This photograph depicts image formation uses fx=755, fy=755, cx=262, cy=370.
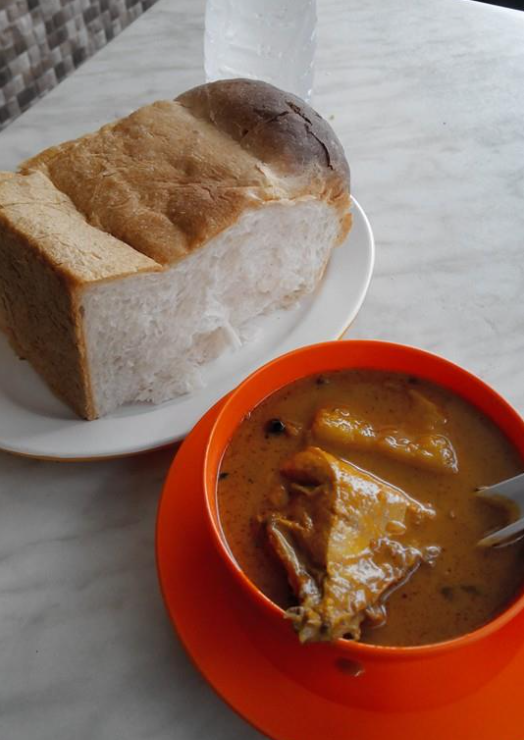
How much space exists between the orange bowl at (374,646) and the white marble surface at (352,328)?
13cm

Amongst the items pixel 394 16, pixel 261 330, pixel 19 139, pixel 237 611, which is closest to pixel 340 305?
pixel 261 330

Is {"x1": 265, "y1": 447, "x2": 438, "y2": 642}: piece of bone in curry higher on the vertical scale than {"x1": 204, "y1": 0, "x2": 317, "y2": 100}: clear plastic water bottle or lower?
lower

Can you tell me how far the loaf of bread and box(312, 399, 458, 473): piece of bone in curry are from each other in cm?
33

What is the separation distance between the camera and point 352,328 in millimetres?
1288

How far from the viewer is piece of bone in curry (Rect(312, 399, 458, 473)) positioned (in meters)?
0.82

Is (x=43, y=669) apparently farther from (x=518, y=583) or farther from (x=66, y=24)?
(x=66, y=24)

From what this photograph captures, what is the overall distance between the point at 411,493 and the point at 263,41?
47.1 inches

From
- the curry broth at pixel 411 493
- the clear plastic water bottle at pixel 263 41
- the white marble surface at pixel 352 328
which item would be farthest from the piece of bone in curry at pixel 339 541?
the clear plastic water bottle at pixel 263 41

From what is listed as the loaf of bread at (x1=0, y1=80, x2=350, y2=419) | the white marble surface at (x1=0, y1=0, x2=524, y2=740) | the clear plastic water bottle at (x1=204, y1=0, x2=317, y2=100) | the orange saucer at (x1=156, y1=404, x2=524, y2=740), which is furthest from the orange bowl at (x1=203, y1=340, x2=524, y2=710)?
the clear plastic water bottle at (x1=204, y1=0, x2=317, y2=100)

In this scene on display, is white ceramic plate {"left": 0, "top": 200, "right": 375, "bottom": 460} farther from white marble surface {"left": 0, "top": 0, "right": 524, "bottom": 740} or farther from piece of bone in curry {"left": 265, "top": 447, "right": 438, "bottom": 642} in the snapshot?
piece of bone in curry {"left": 265, "top": 447, "right": 438, "bottom": 642}

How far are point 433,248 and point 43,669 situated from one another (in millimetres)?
994

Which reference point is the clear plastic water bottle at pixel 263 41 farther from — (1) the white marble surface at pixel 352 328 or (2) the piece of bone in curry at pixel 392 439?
(2) the piece of bone in curry at pixel 392 439

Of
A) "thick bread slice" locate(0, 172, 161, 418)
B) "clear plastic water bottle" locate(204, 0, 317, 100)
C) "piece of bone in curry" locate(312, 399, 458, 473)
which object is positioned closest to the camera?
"piece of bone in curry" locate(312, 399, 458, 473)

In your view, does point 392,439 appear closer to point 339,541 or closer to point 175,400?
point 339,541
